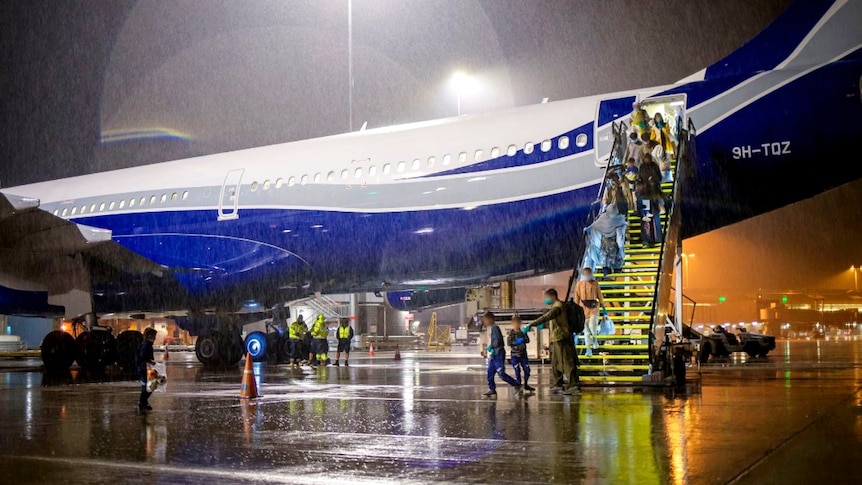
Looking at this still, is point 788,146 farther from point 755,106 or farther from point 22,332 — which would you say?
point 22,332

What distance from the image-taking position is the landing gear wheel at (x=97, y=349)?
77.0ft

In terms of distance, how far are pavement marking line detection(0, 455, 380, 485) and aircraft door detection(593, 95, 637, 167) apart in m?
9.89

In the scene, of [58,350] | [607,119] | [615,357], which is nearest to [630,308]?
[615,357]

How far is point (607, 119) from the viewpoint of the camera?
50.0 ft

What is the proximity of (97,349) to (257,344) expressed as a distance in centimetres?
410

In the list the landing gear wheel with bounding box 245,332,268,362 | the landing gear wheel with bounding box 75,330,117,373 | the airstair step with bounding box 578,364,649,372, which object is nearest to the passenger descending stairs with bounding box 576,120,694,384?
the airstair step with bounding box 578,364,649,372

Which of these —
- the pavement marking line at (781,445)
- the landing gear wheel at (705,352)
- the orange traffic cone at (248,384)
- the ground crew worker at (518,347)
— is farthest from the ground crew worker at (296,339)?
the pavement marking line at (781,445)

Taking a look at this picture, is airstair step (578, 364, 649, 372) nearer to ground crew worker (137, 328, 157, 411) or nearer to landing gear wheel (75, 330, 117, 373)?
ground crew worker (137, 328, 157, 411)

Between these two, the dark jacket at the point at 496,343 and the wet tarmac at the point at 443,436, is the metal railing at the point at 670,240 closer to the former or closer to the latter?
the wet tarmac at the point at 443,436

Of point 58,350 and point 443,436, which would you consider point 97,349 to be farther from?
point 443,436

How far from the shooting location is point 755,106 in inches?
554

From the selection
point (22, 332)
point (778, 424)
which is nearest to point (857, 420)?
point (778, 424)

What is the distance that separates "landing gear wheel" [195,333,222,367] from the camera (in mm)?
23703

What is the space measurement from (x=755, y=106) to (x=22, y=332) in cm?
4642
